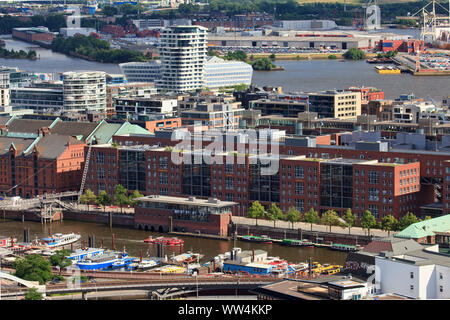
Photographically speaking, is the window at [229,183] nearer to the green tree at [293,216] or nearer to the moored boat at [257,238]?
the green tree at [293,216]

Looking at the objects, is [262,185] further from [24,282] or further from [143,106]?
[143,106]

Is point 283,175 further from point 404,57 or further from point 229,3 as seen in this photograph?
point 229,3

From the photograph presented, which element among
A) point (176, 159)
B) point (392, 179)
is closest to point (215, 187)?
point (176, 159)

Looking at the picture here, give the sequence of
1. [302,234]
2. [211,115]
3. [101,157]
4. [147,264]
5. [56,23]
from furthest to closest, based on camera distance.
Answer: [56,23]
[211,115]
[101,157]
[302,234]
[147,264]

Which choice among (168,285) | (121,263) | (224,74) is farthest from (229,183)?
(224,74)

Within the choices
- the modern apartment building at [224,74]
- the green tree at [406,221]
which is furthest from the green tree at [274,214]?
the modern apartment building at [224,74]

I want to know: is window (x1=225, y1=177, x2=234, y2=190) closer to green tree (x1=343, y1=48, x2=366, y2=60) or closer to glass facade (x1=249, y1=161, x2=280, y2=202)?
glass facade (x1=249, y1=161, x2=280, y2=202)

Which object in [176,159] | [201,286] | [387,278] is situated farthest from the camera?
[176,159]

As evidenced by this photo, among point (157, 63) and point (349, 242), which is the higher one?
Result: point (157, 63)
